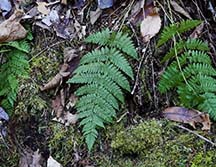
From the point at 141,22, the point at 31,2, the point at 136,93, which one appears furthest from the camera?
the point at 31,2

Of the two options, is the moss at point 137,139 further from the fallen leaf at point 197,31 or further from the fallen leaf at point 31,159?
the fallen leaf at point 197,31

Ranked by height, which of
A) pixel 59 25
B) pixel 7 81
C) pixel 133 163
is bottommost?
pixel 133 163

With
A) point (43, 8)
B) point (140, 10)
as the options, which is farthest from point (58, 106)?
point (140, 10)

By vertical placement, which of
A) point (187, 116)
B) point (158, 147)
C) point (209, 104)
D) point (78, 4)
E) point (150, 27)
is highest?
point (78, 4)

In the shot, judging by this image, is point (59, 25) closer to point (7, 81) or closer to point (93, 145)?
point (7, 81)

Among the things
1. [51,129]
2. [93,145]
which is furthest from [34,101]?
[93,145]

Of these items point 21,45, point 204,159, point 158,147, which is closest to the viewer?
point 204,159

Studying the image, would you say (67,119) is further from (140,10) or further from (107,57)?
(140,10)
